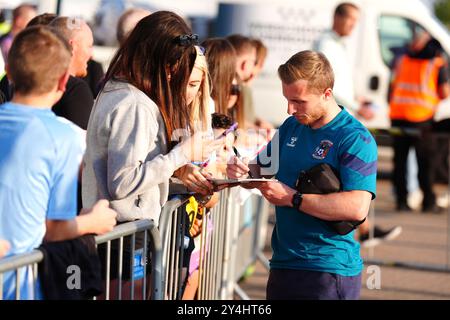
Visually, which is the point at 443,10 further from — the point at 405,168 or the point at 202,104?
the point at 202,104

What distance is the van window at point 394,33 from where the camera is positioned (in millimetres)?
14070

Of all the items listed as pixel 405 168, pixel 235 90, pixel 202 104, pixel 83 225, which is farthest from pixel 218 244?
pixel 405 168

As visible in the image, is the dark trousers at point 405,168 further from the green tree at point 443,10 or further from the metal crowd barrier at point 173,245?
the green tree at point 443,10

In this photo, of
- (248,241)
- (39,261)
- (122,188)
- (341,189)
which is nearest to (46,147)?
(39,261)

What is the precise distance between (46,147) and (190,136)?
1054 millimetres

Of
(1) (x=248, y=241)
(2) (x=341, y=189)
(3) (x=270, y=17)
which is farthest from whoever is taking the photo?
(3) (x=270, y=17)

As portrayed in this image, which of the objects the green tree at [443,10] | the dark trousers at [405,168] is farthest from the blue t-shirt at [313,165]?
the green tree at [443,10]

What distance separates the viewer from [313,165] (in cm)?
425

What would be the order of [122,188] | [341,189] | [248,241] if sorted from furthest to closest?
[248,241], [341,189], [122,188]

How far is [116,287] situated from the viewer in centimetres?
405

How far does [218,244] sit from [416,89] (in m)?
6.81

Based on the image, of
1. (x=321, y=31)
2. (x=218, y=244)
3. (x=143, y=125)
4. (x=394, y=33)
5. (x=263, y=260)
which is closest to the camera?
(x=143, y=125)

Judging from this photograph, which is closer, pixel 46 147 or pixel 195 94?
pixel 46 147
